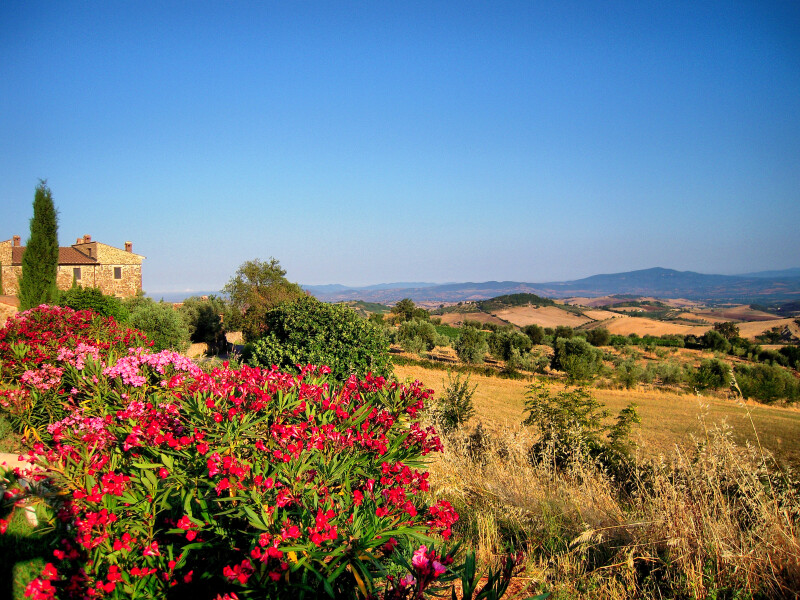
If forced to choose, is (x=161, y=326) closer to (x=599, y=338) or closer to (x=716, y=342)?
(x=599, y=338)

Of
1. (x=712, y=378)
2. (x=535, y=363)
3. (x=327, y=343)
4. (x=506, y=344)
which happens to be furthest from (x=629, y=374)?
(x=327, y=343)

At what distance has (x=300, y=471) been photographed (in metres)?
2.13

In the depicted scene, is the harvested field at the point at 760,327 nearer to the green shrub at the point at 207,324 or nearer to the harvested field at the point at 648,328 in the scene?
the harvested field at the point at 648,328

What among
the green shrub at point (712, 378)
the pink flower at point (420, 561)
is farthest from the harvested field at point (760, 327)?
the pink flower at point (420, 561)

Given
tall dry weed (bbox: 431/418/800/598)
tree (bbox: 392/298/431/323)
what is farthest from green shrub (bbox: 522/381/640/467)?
tree (bbox: 392/298/431/323)

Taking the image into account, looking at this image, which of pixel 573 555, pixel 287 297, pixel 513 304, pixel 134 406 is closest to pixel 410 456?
pixel 573 555

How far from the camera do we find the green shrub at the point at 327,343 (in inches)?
295

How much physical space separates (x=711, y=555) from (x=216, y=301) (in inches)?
1274

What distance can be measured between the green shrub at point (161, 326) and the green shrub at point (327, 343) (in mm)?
9236

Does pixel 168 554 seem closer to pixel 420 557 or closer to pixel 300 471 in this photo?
pixel 300 471

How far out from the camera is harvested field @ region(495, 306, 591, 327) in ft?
229

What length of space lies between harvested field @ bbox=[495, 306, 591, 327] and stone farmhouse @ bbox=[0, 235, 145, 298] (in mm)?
48843

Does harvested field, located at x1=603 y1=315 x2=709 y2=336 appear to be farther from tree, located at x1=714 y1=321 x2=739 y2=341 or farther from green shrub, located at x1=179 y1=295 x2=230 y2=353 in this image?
green shrub, located at x1=179 y1=295 x2=230 y2=353

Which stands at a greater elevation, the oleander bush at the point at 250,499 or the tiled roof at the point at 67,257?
the tiled roof at the point at 67,257
